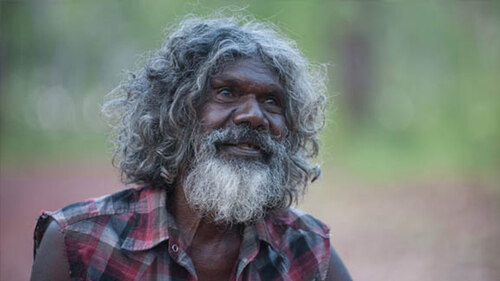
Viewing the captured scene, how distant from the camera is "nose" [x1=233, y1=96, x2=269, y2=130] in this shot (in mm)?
2742

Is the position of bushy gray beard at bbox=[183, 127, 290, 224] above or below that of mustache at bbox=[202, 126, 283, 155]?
below

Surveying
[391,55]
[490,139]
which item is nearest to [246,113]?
[490,139]

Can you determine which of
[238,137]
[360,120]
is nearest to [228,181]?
[238,137]

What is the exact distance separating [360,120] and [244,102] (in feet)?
50.9

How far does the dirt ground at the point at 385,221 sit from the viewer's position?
22.0 ft

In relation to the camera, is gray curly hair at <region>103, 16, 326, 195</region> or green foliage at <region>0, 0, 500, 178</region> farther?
green foliage at <region>0, 0, 500, 178</region>

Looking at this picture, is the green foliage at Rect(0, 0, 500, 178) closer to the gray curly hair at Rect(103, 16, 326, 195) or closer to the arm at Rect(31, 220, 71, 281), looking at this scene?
the gray curly hair at Rect(103, 16, 326, 195)

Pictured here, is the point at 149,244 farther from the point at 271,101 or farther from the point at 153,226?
the point at 271,101

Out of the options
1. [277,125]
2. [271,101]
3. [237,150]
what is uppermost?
[271,101]

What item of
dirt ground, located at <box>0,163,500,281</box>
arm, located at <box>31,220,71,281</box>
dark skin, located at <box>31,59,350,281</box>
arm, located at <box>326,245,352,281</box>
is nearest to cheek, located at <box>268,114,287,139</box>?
dark skin, located at <box>31,59,350,281</box>

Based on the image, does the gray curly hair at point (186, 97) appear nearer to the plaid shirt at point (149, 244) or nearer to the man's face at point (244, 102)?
the man's face at point (244, 102)

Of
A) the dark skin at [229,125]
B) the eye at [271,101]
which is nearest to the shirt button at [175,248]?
the dark skin at [229,125]

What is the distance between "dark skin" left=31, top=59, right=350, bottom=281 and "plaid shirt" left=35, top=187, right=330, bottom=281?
0.31 ft

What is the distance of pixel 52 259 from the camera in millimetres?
2490
